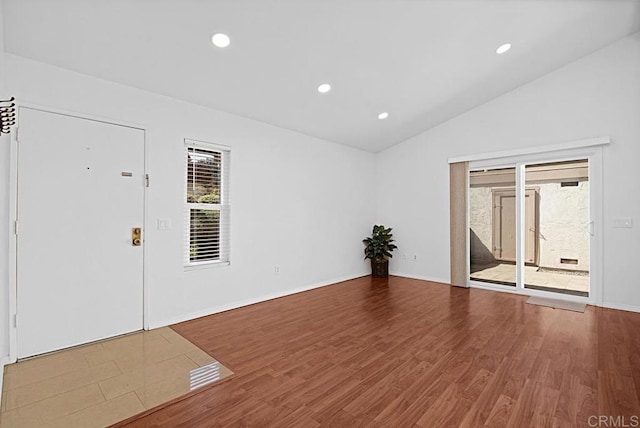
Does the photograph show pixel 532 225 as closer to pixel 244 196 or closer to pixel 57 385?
pixel 244 196

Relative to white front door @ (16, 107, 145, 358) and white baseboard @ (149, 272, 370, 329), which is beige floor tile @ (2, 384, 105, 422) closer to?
white front door @ (16, 107, 145, 358)

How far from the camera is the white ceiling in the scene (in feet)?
8.41

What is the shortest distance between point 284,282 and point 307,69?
3129 millimetres

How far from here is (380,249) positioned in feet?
20.6

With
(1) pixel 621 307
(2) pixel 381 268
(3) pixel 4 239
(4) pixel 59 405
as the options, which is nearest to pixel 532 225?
(1) pixel 621 307

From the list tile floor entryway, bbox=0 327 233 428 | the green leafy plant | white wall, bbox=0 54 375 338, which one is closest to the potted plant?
the green leafy plant

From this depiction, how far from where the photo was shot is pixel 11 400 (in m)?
2.14

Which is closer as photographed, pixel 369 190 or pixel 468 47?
pixel 468 47

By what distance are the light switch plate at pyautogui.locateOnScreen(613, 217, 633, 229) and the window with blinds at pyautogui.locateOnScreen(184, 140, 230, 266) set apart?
5.30 metres

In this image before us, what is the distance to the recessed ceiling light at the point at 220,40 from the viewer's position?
284cm

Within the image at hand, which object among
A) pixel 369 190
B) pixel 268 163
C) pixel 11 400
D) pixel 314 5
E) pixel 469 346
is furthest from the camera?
pixel 369 190

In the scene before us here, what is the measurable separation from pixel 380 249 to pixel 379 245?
0.08 meters

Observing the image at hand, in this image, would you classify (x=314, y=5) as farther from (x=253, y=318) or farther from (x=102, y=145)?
(x=253, y=318)

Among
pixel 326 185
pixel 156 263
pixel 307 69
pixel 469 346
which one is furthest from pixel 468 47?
pixel 156 263
